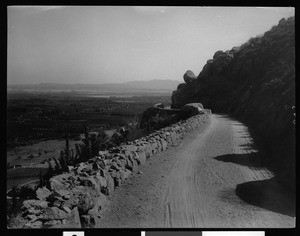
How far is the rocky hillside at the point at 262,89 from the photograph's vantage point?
988cm

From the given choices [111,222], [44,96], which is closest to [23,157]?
[44,96]

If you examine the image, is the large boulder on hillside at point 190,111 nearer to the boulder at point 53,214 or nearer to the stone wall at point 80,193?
the stone wall at point 80,193

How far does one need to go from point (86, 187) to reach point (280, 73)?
10.5m

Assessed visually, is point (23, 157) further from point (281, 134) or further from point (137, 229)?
point (281, 134)

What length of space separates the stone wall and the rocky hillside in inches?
176

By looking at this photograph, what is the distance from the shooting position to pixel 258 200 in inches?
298

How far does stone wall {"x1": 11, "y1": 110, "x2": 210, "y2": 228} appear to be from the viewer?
5.93 m

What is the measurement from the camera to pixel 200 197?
7594 mm

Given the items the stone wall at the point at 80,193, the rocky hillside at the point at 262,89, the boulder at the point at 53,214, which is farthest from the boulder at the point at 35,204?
the rocky hillside at the point at 262,89

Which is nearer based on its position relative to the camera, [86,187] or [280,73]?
[86,187]

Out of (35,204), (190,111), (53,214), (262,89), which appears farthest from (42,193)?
(190,111)

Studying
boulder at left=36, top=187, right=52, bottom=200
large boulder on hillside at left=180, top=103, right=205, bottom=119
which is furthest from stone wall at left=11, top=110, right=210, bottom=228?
large boulder on hillside at left=180, top=103, right=205, bottom=119

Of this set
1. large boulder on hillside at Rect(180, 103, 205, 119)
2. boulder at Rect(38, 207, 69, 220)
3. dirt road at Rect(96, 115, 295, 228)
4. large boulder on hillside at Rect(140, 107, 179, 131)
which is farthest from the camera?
large boulder on hillside at Rect(180, 103, 205, 119)

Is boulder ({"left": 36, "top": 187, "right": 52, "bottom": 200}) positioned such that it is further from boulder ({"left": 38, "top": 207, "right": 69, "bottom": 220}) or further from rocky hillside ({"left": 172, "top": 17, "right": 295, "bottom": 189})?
rocky hillside ({"left": 172, "top": 17, "right": 295, "bottom": 189})
